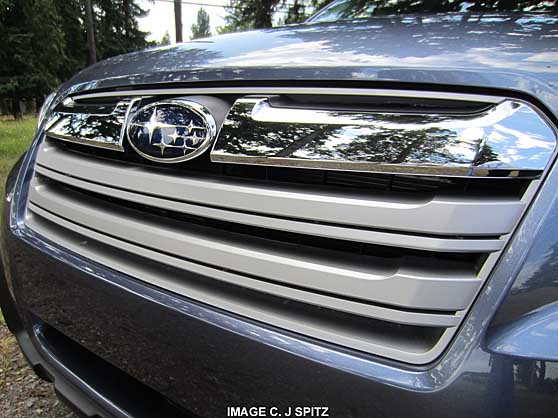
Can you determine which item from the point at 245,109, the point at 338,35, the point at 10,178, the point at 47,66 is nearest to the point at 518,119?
the point at 245,109

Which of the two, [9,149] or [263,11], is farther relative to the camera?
[263,11]

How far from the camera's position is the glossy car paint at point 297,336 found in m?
0.78

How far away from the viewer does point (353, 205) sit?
0.89 m

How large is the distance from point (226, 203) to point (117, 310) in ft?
1.55

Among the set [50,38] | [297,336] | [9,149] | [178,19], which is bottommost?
[9,149]

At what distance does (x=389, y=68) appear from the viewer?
0.95 m

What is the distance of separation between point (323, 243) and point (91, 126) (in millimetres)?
888

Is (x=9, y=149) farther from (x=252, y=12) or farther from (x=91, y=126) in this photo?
(x=252, y=12)

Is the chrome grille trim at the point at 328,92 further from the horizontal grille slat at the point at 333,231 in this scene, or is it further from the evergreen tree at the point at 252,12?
the evergreen tree at the point at 252,12

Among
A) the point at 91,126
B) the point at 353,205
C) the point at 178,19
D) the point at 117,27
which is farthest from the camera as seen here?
the point at 117,27

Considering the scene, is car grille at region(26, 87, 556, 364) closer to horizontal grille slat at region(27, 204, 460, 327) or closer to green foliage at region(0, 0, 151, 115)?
horizontal grille slat at region(27, 204, 460, 327)

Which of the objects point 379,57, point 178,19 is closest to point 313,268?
point 379,57

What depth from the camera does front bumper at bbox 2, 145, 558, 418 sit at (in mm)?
783

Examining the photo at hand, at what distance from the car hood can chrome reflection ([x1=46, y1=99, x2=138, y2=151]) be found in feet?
0.32
